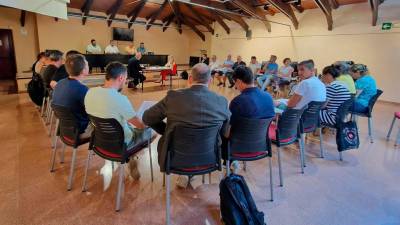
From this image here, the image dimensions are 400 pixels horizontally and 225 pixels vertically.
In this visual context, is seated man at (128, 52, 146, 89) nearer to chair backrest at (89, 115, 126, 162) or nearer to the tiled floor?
the tiled floor

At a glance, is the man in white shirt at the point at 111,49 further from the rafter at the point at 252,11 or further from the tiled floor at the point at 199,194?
the tiled floor at the point at 199,194

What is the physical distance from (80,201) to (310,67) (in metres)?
2.90

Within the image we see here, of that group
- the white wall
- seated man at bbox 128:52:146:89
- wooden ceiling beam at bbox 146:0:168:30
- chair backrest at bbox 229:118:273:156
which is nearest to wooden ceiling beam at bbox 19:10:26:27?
seated man at bbox 128:52:146:89

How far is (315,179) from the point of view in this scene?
275 cm

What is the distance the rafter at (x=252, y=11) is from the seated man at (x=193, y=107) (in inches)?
339

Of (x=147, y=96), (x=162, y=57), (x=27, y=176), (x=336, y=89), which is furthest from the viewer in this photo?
(x=162, y=57)

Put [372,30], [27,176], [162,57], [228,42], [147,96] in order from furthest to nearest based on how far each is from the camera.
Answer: [228,42] → [162,57] → [372,30] → [147,96] → [27,176]

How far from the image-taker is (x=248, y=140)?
2184 mm

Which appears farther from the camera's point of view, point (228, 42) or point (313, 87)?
point (228, 42)

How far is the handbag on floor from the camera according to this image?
322cm

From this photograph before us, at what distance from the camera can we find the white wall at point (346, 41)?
7.42 meters

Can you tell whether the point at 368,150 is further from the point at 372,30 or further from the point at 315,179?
the point at 372,30

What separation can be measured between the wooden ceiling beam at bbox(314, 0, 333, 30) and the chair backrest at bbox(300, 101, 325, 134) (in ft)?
20.1

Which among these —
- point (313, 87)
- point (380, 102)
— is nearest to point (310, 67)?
point (313, 87)
